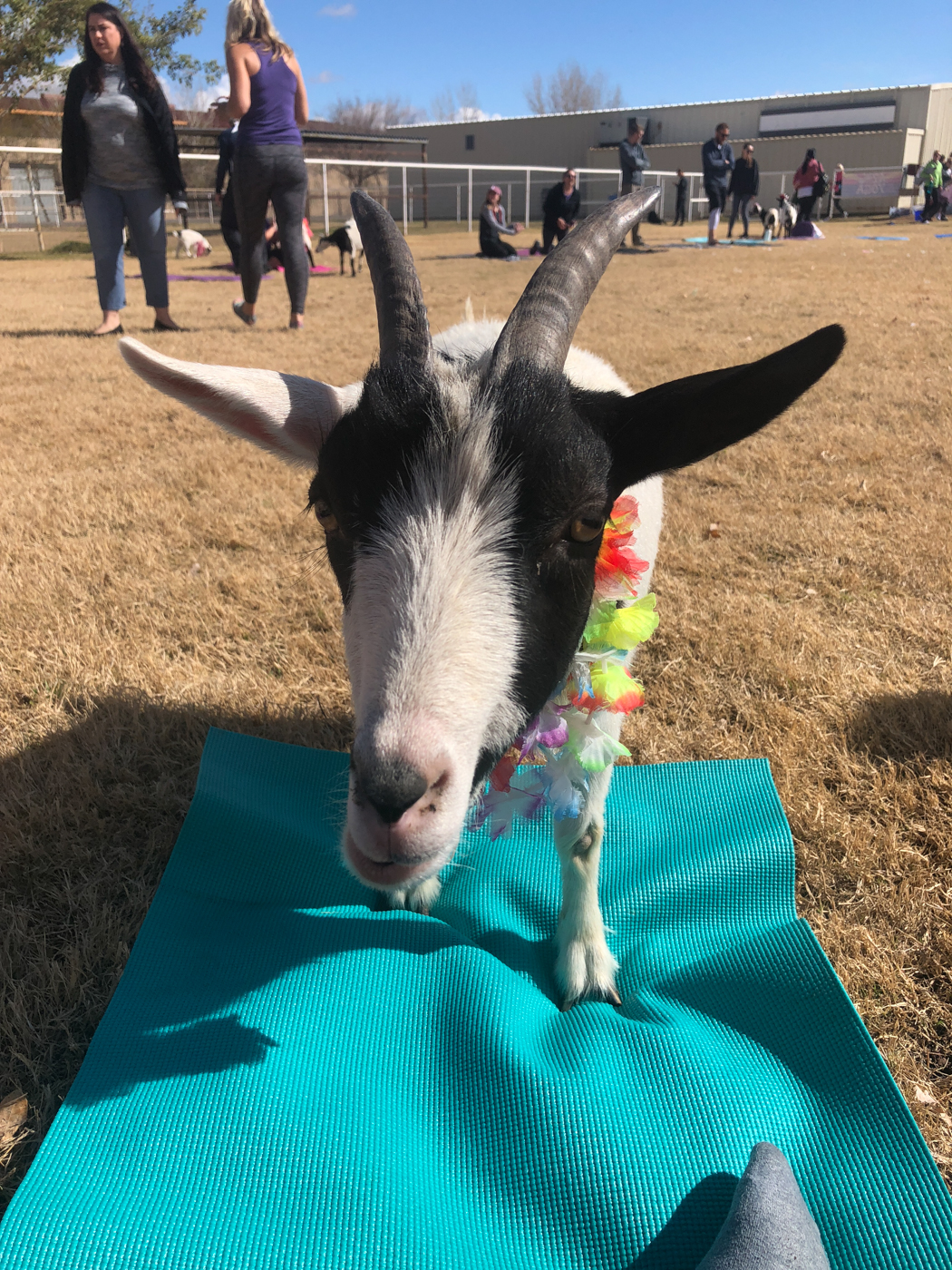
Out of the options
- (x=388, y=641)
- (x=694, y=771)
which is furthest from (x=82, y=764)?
(x=694, y=771)

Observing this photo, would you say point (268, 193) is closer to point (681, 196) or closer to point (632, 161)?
point (632, 161)

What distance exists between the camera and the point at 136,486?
5.61 metres

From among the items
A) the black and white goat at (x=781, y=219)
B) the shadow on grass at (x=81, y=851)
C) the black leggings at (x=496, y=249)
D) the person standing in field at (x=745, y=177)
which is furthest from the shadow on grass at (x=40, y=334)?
the black and white goat at (x=781, y=219)

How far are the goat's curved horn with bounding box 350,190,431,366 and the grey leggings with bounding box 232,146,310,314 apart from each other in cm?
723

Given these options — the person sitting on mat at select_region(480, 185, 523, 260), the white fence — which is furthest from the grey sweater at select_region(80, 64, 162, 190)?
the white fence

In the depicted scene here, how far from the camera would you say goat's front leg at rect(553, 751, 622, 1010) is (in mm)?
2342

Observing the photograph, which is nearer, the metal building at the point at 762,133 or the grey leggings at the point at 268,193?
the grey leggings at the point at 268,193

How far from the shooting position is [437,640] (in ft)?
4.98

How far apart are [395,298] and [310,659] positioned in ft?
6.63

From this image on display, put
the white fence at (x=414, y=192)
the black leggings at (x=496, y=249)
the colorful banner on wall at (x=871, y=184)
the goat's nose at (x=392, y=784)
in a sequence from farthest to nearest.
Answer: the colorful banner on wall at (x=871, y=184)
the white fence at (x=414, y=192)
the black leggings at (x=496, y=249)
the goat's nose at (x=392, y=784)

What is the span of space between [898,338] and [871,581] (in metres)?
6.72

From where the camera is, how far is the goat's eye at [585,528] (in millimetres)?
1775

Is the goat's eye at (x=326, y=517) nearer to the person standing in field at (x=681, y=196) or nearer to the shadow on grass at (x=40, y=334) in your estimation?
the shadow on grass at (x=40, y=334)

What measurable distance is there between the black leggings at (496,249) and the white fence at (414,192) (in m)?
4.76
